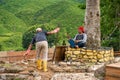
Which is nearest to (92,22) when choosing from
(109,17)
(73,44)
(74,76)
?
(73,44)

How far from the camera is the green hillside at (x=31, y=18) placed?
61.7 meters

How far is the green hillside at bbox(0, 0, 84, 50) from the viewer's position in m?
61.7

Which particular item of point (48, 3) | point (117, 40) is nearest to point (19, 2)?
point (48, 3)

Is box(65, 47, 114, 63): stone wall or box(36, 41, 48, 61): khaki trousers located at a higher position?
box(36, 41, 48, 61): khaki trousers

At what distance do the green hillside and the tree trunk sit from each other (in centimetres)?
4214

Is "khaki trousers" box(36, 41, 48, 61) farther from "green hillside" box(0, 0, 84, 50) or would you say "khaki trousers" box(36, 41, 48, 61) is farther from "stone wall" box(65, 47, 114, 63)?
"green hillside" box(0, 0, 84, 50)

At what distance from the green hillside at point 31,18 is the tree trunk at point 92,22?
138ft

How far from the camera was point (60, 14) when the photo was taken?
69.8 meters

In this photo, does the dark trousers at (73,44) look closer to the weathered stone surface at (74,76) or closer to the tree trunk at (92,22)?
the tree trunk at (92,22)

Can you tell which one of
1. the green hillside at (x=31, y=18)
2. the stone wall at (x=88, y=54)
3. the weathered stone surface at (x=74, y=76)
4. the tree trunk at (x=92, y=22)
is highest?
the tree trunk at (x=92, y=22)

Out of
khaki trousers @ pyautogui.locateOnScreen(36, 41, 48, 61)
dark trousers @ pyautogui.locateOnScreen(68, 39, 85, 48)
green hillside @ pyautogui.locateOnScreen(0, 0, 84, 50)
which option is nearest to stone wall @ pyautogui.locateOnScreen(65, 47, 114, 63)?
dark trousers @ pyautogui.locateOnScreen(68, 39, 85, 48)

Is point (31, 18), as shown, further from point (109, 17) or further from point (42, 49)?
point (42, 49)

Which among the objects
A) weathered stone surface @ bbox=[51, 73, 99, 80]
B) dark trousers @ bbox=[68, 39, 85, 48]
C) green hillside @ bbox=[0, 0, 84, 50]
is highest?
dark trousers @ bbox=[68, 39, 85, 48]

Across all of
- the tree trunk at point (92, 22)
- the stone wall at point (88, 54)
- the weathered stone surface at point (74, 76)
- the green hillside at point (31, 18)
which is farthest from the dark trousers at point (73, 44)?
the green hillside at point (31, 18)
